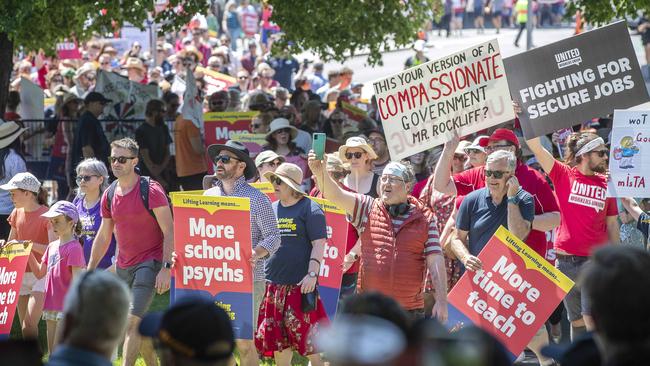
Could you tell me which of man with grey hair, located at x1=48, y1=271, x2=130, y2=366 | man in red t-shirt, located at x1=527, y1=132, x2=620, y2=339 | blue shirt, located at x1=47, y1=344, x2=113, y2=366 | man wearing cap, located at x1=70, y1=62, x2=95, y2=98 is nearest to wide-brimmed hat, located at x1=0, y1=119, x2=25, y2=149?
man in red t-shirt, located at x1=527, y1=132, x2=620, y2=339

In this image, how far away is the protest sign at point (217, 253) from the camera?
28.6 feet

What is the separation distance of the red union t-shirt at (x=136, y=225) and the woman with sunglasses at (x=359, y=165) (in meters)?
1.84

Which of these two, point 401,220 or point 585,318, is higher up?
point 401,220

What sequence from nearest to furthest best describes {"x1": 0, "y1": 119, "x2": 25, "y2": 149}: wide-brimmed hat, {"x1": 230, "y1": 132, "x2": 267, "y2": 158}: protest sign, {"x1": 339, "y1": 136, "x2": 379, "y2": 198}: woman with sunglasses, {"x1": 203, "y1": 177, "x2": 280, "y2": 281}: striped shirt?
1. {"x1": 203, "y1": 177, "x2": 280, "y2": 281}: striped shirt
2. {"x1": 339, "y1": 136, "x2": 379, "y2": 198}: woman with sunglasses
3. {"x1": 0, "y1": 119, "x2": 25, "y2": 149}: wide-brimmed hat
4. {"x1": 230, "y1": 132, "x2": 267, "y2": 158}: protest sign

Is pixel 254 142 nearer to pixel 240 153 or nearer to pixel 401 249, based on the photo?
pixel 240 153

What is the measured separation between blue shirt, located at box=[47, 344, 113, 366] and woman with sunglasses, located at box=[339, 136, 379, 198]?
5935mm

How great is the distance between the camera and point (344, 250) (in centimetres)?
941

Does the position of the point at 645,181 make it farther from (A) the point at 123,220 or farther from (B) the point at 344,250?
(A) the point at 123,220

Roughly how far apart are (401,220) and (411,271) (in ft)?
1.17

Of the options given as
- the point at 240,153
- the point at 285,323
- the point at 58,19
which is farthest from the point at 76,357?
the point at 58,19

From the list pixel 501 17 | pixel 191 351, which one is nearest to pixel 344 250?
pixel 191 351

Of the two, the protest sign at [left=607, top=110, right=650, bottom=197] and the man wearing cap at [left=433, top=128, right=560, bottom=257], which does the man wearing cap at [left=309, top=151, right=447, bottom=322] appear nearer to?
the man wearing cap at [left=433, top=128, right=560, bottom=257]

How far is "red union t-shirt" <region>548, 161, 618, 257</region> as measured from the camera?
31.3 feet

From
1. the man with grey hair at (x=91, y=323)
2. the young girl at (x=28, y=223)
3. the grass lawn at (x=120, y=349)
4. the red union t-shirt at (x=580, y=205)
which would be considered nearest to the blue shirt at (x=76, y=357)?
the man with grey hair at (x=91, y=323)
